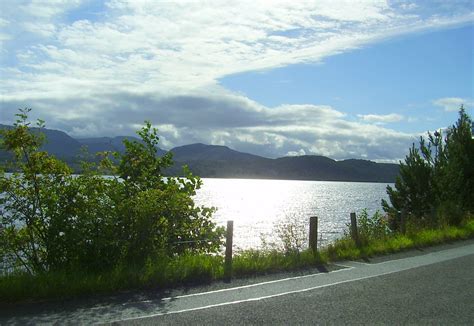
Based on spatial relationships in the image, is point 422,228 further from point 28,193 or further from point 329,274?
point 28,193

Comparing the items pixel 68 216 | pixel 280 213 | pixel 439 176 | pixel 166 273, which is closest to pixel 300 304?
pixel 166 273

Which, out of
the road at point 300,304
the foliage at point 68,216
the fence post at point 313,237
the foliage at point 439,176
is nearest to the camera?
the road at point 300,304

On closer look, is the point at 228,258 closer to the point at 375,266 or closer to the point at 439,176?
the point at 375,266

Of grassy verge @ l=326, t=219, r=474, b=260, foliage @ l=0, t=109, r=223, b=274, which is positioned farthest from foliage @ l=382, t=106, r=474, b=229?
foliage @ l=0, t=109, r=223, b=274

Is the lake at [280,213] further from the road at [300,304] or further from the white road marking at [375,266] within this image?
the road at [300,304]

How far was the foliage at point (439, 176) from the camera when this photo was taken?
23.4 meters

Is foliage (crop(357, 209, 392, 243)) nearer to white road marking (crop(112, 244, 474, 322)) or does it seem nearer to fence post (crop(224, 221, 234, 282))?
white road marking (crop(112, 244, 474, 322))

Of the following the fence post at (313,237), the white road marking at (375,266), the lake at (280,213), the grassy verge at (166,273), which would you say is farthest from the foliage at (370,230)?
the fence post at (313,237)

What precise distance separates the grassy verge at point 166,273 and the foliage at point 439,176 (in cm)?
1157

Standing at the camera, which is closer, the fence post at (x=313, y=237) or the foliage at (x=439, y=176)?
the fence post at (x=313, y=237)

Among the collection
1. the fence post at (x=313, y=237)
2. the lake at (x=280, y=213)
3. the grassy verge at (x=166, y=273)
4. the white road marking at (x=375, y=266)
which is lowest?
the lake at (x=280, y=213)

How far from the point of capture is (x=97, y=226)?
30.4 ft

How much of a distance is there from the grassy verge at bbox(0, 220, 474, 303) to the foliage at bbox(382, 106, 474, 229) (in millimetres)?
11567

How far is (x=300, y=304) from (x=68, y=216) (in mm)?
5059
